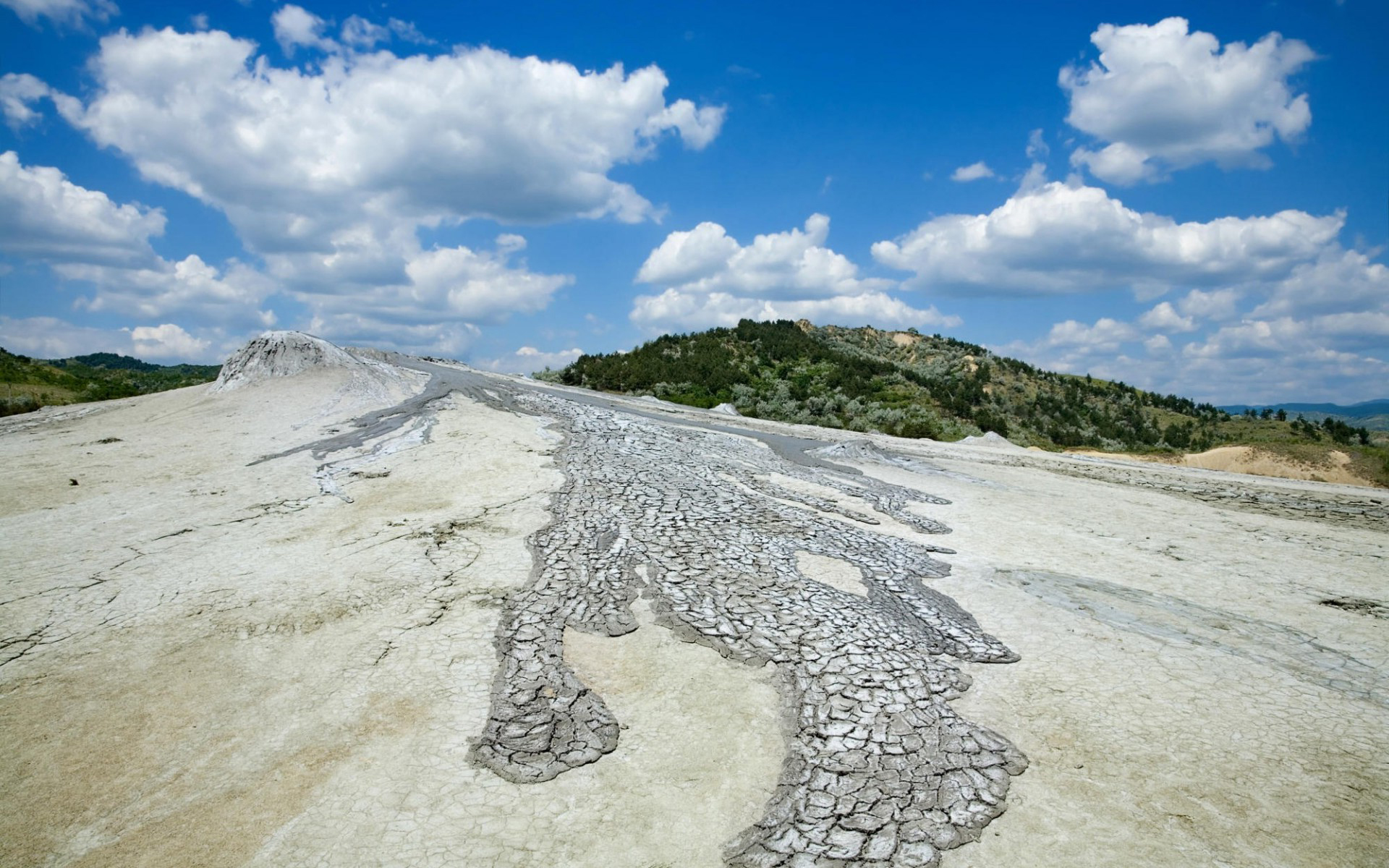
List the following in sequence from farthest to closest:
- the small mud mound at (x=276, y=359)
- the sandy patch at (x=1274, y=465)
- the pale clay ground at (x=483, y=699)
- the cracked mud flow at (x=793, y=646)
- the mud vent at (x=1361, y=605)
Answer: the sandy patch at (x=1274, y=465) < the small mud mound at (x=276, y=359) < the mud vent at (x=1361, y=605) < the cracked mud flow at (x=793, y=646) < the pale clay ground at (x=483, y=699)

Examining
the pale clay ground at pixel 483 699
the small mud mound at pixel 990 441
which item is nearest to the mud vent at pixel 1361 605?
the pale clay ground at pixel 483 699

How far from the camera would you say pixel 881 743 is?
5652mm

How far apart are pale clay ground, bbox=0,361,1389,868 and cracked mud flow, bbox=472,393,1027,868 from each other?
259 millimetres

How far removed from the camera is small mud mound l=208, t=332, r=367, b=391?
71.7ft

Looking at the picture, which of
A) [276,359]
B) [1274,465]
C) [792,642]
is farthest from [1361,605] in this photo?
[276,359]

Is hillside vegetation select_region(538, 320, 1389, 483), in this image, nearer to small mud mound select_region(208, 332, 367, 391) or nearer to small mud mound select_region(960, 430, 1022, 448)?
small mud mound select_region(960, 430, 1022, 448)

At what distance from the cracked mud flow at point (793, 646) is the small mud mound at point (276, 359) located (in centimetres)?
1552

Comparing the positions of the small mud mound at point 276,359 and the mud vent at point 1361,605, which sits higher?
the small mud mound at point 276,359

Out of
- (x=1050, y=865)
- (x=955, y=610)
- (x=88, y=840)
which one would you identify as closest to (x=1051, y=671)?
(x=955, y=610)

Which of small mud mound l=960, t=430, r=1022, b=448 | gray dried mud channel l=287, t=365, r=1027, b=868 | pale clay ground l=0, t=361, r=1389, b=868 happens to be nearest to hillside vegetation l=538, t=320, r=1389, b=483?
small mud mound l=960, t=430, r=1022, b=448

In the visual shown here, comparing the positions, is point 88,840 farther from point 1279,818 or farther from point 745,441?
point 745,441

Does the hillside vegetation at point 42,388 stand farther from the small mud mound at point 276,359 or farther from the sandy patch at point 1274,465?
the sandy patch at point 1274,465

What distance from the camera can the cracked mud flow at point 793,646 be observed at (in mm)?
4887

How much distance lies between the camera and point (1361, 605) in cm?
876
